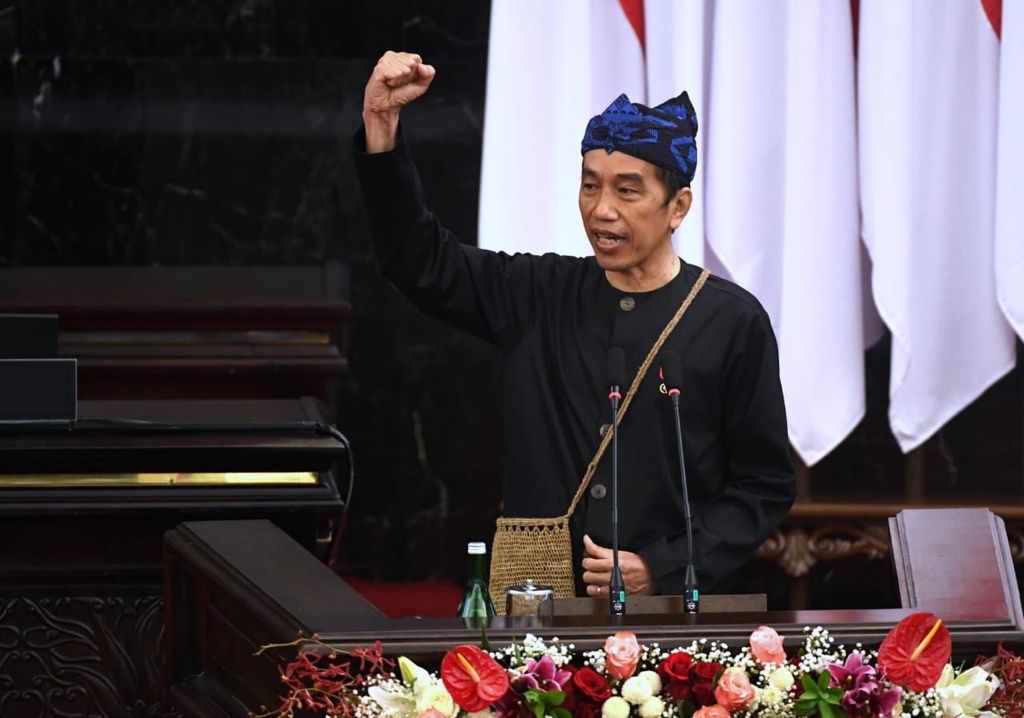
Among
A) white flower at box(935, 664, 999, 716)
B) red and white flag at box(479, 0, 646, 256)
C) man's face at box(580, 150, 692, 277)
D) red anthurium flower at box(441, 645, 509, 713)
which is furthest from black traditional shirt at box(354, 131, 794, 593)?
red and white flag at box(479, 0, 646, 256)

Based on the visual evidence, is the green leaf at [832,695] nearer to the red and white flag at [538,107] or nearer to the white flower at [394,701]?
the white flower at [394,701]

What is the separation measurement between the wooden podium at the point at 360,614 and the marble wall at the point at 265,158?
2687 mm

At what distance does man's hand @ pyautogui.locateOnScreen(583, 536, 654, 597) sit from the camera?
3.20 metres

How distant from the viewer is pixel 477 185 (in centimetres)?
550

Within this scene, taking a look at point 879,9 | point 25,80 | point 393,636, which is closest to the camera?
point 393,636

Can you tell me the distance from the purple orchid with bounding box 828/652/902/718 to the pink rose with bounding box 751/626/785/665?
2.6 inches

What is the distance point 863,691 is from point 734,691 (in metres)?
0.17

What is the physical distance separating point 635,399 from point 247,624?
112cm

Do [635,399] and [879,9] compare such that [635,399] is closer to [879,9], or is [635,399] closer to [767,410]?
[767,410]

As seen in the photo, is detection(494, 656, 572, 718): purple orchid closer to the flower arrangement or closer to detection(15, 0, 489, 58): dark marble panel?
the flower arrangement

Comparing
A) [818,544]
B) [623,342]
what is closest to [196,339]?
[818,544]

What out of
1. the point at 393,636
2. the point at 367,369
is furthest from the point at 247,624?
the point at 367,369

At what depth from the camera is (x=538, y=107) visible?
5055 millimetres

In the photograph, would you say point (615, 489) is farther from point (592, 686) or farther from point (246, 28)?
point (246, 28)
